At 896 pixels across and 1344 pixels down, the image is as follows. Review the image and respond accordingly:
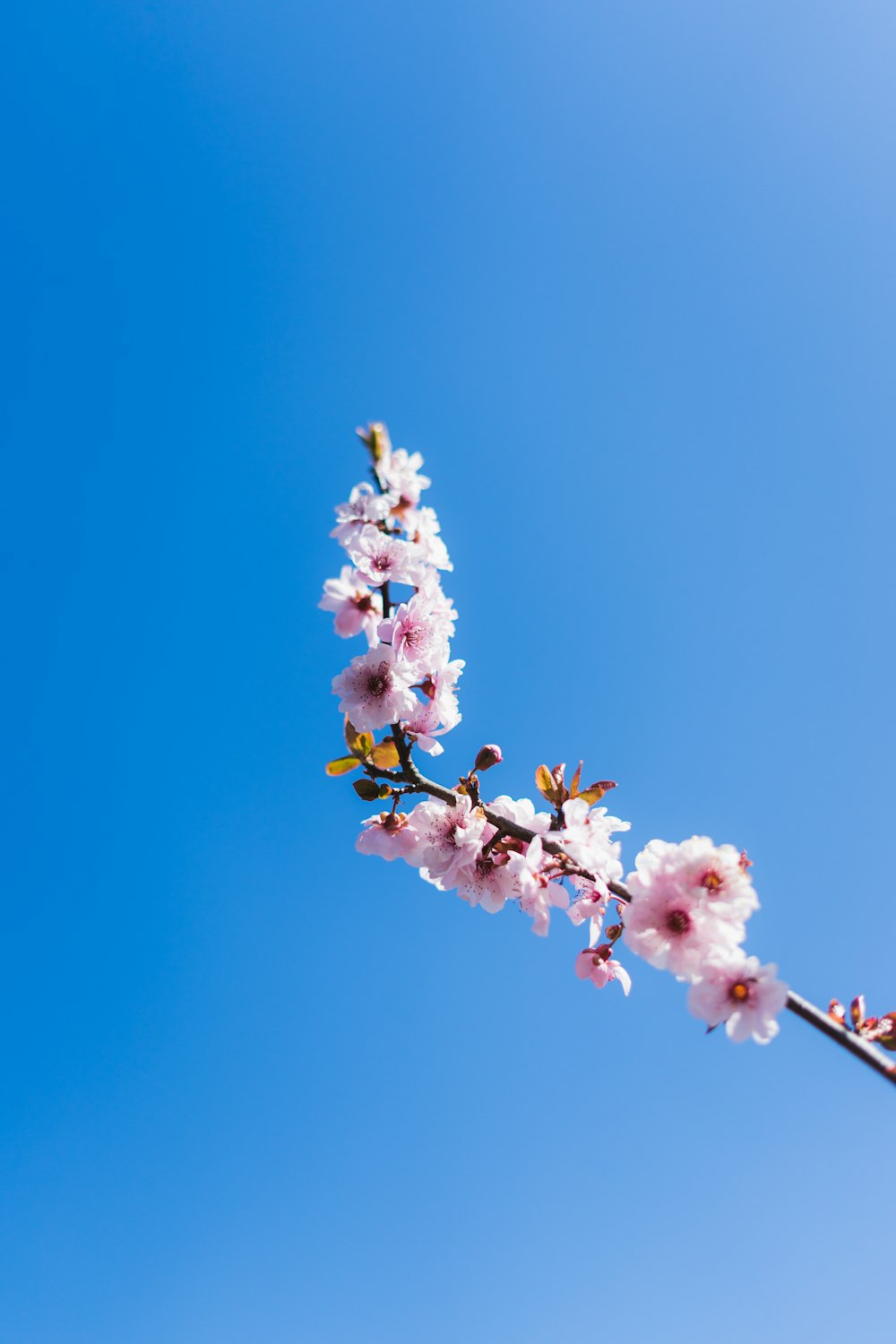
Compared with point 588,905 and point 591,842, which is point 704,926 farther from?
point 588,905

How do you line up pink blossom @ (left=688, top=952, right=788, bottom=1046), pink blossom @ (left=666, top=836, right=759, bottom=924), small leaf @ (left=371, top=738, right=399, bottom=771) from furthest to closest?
small leaf @ (left=371, top=738, right=399, bottom=771) → pink blossom @ (left=666, top=836, right=759, bottom=924) → pink blossom @ (left=688, top=952, right=788, bottom=1046)

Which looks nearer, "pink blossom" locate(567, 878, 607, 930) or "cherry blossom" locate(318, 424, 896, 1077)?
"cherry blossom" locate(318, 424, 896, 1077)

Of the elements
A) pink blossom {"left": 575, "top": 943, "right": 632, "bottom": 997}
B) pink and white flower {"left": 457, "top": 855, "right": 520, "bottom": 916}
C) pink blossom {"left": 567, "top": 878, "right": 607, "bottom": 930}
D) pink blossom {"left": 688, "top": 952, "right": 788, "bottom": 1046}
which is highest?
pink and white flower {"left": 457, "top": 855, "right": 520, "bottom": 916}

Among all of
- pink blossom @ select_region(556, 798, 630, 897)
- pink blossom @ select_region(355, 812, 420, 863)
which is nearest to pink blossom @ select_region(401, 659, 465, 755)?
pink blossom @ select_region(355, 812, 420, 863)

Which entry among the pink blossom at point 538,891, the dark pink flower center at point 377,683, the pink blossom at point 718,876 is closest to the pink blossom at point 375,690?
the dark pink flower center at point 377,683

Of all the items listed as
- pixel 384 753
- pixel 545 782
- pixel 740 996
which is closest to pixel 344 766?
pixel 384 753

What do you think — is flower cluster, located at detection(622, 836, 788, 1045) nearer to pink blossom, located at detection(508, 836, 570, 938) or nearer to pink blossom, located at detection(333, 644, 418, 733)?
pink blossom, located at detection(508, 836, 570, 938)

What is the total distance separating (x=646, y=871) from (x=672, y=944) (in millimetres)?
200

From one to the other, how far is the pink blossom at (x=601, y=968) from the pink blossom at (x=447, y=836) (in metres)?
0.59

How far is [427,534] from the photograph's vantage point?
250 centimetres

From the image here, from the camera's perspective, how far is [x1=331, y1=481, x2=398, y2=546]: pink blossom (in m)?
2.40

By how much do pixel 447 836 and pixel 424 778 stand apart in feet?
0.76

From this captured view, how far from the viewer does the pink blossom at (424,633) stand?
251 cm

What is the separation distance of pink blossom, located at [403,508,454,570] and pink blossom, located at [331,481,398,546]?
0.27 ft
